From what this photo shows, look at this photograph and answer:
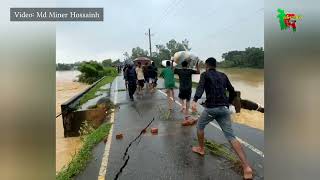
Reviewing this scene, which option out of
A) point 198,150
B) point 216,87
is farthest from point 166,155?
point 216,87

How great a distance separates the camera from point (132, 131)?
764 centimetres

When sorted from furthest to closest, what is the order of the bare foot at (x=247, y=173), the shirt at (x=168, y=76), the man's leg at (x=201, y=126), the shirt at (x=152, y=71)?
the shirt at (x=152, y=71), the shirt at (x=168, y=76), the man's leg at (x=201, y=126), the bare foot at (x=247, y=173)

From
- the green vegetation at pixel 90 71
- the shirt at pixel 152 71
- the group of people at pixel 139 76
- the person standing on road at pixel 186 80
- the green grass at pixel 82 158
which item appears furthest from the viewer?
the green vegetation at pixel 90 71

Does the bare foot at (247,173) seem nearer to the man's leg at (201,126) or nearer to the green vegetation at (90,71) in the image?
the man's leg at (201,126)

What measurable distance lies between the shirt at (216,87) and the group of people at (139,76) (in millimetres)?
8422

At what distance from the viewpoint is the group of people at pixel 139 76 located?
13.0 meters

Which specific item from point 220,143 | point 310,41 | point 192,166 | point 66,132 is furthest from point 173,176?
point 66,132

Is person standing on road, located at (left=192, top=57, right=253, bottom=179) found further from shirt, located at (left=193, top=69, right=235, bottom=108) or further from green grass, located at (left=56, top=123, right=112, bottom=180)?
green grass, located at (left=56, top=123, right=112, bottom=180)

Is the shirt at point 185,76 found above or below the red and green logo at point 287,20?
below

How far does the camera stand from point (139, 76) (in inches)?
574

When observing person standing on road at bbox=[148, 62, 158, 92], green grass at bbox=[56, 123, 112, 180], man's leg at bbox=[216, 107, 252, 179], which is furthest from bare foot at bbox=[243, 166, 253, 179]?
person standing on road at bbox=[148, 62, 158, 92]

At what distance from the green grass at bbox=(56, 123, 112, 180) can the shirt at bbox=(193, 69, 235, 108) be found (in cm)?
224

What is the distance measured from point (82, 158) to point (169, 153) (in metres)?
1.47

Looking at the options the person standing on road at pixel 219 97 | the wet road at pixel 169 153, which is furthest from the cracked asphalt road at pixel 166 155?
the person standing on road at pixel 219 97
